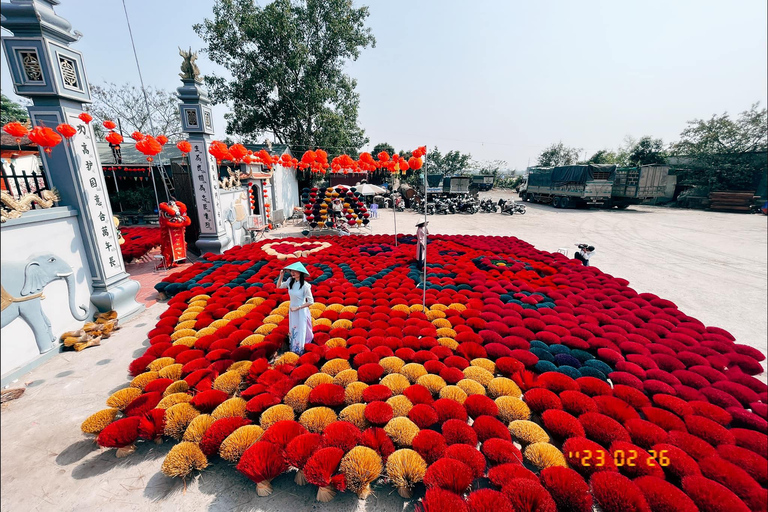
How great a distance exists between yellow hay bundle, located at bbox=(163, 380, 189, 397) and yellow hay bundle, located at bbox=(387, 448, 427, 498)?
7.26 feet

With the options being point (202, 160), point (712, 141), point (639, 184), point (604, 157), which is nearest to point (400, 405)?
point (202, 160)

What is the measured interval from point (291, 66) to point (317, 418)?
2021 cm

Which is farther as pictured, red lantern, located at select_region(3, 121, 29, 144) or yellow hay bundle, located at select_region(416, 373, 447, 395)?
red lantern, located at select_region(3, 121, 29, 144)

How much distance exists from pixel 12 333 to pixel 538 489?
5649 mm

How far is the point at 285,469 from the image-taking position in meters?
2.56

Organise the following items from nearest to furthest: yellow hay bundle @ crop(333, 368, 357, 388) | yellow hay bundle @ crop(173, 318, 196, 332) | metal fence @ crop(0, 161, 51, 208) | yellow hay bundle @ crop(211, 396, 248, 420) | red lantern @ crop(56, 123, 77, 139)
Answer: yellow hay bundle @ crop(211, 396, 248, 420), yellow hay bundle @ crop(333, 368, 357, 388), metal fence @ crop(0, 161, 51, 208), red lantern @ crop(56, 123, 77, 139), yellow hay bundle @ crop(173, 318, 196, 332)

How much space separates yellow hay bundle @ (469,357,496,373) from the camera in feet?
11.6

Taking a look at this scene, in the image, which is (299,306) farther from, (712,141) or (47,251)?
(712,141)

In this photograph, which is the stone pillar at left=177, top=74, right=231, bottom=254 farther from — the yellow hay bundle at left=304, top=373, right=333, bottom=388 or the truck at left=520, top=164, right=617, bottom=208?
the truck at left=520, top=164, right=617, bottom=208

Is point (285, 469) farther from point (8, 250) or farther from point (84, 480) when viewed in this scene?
point (8, 250)

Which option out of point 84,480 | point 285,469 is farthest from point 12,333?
point 285,469

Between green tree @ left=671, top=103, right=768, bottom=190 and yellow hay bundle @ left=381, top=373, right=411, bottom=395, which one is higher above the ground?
green tree @ left=671, top=103, right=768, bottom=190

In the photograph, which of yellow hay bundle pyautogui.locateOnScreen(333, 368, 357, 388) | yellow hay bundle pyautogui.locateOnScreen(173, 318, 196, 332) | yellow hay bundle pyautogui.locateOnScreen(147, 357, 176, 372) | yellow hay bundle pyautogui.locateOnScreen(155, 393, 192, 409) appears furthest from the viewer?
yellow hay bundle pyautogui.locateOnScreen(173, 318, 196, 332)

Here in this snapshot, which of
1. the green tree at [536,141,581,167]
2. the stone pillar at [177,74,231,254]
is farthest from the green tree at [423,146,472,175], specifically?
the stone pillar at [177,74,231,254]
